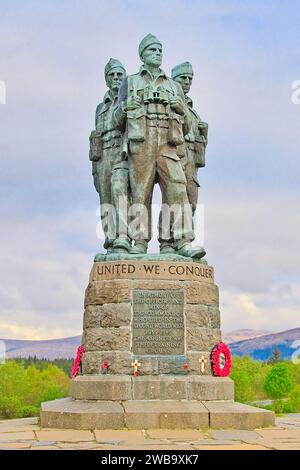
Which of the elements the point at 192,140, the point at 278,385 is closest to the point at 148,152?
the point at 192,140

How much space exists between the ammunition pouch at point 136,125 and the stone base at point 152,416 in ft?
13.3

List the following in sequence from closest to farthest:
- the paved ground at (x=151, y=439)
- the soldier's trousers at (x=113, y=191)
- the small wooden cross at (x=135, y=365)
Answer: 1. the paved ground at (x=151, y=439)
2. the small wooden cross at (x=135, y=365)
3. the soldier's trousers at (x=113, y=191)

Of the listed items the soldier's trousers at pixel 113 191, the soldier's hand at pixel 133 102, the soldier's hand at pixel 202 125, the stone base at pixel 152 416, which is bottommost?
the stone base at pixel 152 416

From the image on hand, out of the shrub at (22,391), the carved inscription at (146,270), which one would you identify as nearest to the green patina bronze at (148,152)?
the carved inscription at (146,270)

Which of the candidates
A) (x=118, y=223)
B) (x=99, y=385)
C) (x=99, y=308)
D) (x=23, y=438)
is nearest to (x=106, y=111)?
(x=118, y=223)

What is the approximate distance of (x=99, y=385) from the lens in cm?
965

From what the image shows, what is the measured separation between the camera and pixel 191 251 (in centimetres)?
1073

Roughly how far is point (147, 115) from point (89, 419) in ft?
15.7

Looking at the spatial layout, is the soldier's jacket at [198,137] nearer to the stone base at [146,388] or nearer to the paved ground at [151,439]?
the stone base at [146,388]

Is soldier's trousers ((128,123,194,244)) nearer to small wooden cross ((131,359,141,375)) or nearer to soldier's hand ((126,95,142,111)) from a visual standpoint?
soldier's hand ((126,95,142,111))

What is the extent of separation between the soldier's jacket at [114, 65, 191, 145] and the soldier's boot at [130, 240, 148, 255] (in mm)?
1616

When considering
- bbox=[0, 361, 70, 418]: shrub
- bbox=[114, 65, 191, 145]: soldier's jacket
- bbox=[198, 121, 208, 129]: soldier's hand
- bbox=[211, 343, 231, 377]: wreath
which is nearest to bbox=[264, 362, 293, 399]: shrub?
bbox=[0, 361, 70, 418]: shrub

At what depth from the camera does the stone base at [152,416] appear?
8883 millimetres

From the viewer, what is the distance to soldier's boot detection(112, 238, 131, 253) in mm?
10734
